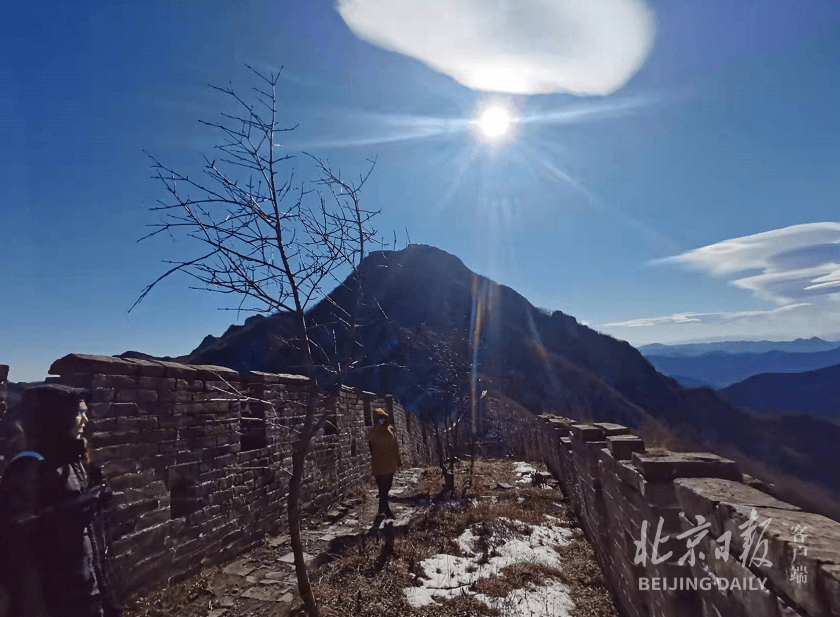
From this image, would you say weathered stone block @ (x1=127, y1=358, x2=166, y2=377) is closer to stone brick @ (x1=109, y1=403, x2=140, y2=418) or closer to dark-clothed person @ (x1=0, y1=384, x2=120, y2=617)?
stone brick @ (x1=109, y1=403, x2=140, y2=418)

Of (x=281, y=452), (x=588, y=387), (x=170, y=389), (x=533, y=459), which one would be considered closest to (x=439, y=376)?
(x=533, y=459)

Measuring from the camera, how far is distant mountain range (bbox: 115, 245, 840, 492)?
3922 centimetres

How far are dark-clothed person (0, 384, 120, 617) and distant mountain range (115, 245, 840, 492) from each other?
1550 cm

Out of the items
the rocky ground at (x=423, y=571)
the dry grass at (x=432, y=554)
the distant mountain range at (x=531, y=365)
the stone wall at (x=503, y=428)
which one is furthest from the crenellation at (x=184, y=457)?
the stone wall at (x=503, y=428)

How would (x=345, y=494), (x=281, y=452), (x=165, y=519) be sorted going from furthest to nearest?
1. (x=345, y=494)
2. (x=281, y=452)
3. (x=165, y=519)


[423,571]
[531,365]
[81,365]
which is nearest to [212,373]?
[81,365]

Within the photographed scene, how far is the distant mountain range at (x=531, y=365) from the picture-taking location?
39.2m

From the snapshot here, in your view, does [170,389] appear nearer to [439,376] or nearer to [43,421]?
[43,421]

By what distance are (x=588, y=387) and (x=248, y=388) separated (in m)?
52.0

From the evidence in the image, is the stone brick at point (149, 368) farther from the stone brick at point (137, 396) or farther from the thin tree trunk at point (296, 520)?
the thin tree trunk at point (296, 520)

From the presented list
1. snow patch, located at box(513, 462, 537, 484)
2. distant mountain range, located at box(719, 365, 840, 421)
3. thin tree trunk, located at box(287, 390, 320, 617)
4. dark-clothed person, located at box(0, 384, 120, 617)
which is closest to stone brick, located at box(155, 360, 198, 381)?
thin tree trunk, located at box(287, 390, 320, 617)

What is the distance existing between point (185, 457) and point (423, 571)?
305 centimetres

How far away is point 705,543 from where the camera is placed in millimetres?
2238

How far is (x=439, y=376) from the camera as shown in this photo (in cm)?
1435
